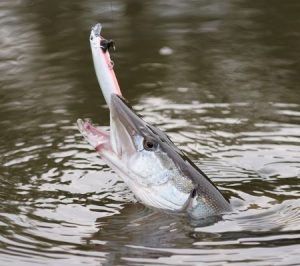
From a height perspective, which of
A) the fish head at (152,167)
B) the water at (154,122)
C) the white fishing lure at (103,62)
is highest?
the white fishing lure at (103,62)

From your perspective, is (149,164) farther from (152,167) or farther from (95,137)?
(95,137)

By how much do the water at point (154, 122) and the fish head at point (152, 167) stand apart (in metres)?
0.11

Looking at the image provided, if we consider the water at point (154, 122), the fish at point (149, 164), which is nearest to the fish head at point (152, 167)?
the fish at point (149, 164)

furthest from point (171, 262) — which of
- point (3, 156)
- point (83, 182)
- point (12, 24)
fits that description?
point (12, 24)

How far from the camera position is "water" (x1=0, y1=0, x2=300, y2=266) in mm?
5562

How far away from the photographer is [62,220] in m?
5.89

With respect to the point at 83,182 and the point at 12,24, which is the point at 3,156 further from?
the point at 12,24

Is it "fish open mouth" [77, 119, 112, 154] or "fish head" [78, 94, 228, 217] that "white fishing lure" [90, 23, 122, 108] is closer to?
"fish head" [78, 94, 228, 217]

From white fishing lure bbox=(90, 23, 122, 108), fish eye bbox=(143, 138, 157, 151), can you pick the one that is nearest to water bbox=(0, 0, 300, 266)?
fish eye bbox=(143, 138, 157, 151)

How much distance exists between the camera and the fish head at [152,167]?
5.75 m

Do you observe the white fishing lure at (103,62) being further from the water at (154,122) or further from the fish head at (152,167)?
the water at (154,122)

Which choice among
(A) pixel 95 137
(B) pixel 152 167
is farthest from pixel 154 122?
(B) pixel 152 167

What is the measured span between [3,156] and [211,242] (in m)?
2.04

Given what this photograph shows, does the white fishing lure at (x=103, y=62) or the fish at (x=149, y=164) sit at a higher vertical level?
the white fishing lure at (x=103, y=62)
